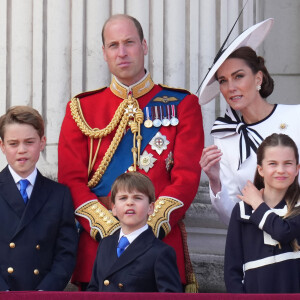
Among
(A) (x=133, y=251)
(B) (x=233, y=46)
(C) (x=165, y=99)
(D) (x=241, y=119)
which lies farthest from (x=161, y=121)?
(A) (x=133, y=251)

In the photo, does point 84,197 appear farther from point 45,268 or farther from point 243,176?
point 243,176

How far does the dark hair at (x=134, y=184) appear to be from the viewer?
479 centimetres

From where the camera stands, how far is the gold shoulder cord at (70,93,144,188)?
5.24m

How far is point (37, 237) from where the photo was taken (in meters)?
4.98

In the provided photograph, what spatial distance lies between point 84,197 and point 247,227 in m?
0.80

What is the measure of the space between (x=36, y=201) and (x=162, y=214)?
562mm

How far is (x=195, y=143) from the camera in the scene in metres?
5.26

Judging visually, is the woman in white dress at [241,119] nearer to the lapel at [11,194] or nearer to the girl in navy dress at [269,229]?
the girl in navy dress at [269,229]

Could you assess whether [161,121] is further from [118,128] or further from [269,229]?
[269,229]

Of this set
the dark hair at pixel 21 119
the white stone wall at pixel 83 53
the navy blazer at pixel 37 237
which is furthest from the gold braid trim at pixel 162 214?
the white stone wall at pixel 83 53

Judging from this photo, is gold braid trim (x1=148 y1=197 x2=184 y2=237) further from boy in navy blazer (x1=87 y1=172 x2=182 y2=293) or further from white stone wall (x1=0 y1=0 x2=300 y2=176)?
white stone wall (x1=0 y1=0 x2=300 y2=176)

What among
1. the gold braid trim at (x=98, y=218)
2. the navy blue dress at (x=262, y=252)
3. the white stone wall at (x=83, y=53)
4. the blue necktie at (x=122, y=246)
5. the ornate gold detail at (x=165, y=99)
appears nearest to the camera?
the navy blue dress at (x=262, y=252)

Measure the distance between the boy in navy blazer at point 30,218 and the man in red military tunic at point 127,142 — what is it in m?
0.11

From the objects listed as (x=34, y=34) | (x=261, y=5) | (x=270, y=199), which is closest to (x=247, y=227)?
(x=270, y=199)
